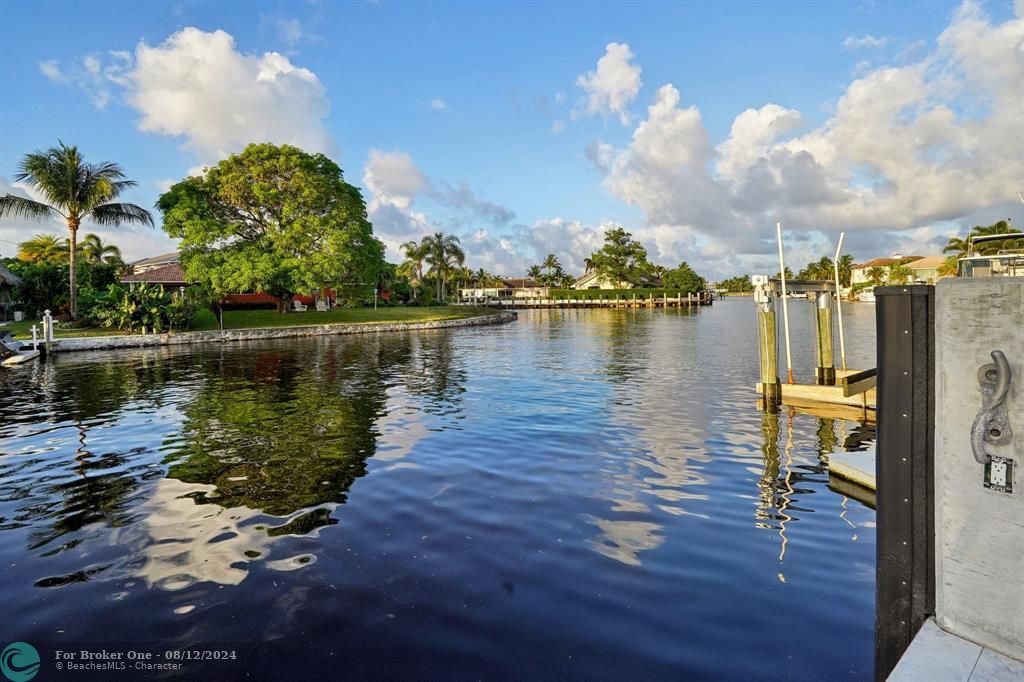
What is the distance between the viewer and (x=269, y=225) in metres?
47.4

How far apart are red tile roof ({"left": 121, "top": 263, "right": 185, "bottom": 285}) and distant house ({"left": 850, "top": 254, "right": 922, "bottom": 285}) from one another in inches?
5284

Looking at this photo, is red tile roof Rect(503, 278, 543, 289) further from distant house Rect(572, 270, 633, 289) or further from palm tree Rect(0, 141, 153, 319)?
palm tree Rect(0, 141, 153, 319)

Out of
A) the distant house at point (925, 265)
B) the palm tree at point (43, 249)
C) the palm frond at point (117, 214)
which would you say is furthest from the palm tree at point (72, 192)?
the distant house at point (925, 265)

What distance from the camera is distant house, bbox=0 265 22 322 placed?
129ft

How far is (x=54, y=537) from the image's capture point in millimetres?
6766

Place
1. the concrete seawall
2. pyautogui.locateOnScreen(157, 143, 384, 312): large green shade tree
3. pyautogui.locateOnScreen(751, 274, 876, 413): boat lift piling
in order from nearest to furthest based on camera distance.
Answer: pyautogui.locateOnScreen(751, 274, 876, 413): boat lift piling → the concrete seawall → pyautogui.locateOnScreen(157, 143, 384, 312): large green shade tree

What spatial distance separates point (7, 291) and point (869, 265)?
16877cm

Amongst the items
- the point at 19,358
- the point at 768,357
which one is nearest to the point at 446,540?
the point at 768,357

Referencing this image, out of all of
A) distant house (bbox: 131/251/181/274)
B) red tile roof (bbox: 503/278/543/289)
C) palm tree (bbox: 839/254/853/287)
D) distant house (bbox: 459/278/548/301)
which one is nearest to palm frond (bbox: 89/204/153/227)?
distant house (bbox: 131/251/181/274)

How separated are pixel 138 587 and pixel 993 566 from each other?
6786 millimetres

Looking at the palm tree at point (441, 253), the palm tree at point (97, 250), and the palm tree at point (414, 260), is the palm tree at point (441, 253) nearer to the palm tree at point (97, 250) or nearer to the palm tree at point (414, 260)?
the palm tree at point (414, 260)

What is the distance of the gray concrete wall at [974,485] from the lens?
291cm

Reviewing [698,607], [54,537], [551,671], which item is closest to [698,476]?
[698,607]

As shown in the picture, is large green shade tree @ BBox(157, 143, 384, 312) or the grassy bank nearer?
the grassy bank
